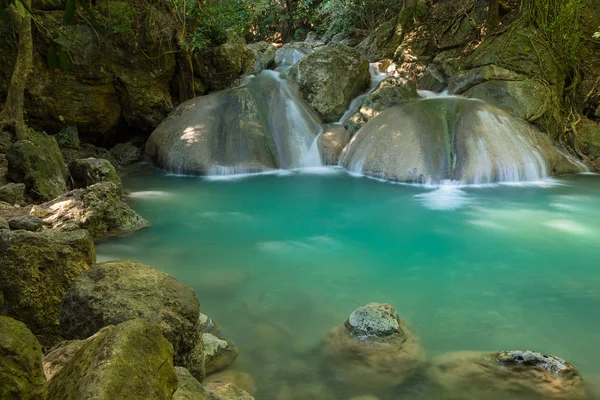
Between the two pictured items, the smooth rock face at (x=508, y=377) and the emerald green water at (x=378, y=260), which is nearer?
the smooth rock face at (x=508, y=377)

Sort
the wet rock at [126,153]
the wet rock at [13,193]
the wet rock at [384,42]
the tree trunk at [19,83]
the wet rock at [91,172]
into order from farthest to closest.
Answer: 1. the wet rock at [384,42]
2. the wet rock at [126,153]
3. the tree trunk at [19,83]
4. the wet rock at [91,172]
5. the wet rock at [13,193]

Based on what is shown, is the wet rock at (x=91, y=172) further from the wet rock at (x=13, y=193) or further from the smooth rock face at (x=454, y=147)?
the smooth rock face at (x=454, y=147)

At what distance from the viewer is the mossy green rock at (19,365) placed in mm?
1389

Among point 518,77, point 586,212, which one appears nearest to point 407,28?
point 518,77

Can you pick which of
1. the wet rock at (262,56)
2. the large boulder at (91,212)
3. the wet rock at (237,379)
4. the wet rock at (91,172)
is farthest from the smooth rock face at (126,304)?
the wet rock at (262,56)

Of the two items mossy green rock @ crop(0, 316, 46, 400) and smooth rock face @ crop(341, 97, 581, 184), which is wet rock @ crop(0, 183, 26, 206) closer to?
mossy green rock @ crop(0, 316, 46, 400)

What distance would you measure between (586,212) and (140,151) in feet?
32.8

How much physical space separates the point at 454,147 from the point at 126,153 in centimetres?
782

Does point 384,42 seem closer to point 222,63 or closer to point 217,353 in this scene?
point 222,63

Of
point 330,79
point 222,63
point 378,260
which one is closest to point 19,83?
point 222,63

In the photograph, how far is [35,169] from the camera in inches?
266

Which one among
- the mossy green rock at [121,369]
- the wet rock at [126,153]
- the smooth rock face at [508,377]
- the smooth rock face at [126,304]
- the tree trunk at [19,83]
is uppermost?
the tree trunk at [19,83]

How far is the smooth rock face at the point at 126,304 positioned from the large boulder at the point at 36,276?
1.28 feet

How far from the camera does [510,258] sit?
5.67 metres
